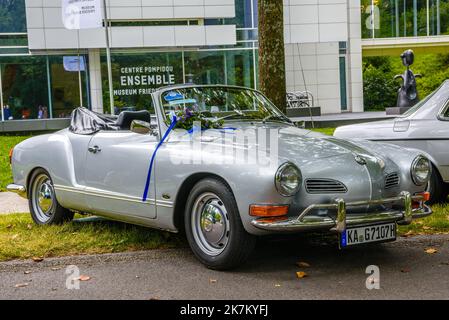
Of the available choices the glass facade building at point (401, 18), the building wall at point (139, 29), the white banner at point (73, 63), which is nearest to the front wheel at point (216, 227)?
the building wall at point (139, 29)

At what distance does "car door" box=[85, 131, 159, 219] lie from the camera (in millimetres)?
5863

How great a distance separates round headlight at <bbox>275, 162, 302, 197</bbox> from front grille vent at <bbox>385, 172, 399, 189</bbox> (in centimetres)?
94

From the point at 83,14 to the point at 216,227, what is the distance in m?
8.56

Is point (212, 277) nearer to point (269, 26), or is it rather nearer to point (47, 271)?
point (47, 271)

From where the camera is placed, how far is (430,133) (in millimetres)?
7445

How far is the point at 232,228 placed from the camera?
16.5 ft

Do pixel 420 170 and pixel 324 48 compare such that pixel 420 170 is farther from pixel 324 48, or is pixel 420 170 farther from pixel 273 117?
pixel 324 48

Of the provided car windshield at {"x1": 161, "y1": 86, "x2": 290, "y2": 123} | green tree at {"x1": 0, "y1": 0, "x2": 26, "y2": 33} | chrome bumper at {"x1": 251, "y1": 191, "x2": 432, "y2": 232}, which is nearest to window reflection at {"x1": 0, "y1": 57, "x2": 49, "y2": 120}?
green tree at {"x1": 0, "y1": 0, "x2": 26, "y2": 33}

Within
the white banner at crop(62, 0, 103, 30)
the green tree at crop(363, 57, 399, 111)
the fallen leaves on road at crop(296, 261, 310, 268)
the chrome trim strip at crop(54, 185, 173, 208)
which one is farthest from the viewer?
the green tree at crop(363, 57, 399, 111)

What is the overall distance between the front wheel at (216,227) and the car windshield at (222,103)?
1.16 m

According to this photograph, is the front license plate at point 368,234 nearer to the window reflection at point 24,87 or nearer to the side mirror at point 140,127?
the side mirror at point 140,127

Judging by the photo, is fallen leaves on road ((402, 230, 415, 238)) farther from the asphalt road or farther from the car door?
the car door

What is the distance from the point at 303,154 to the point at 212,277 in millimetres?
1243
